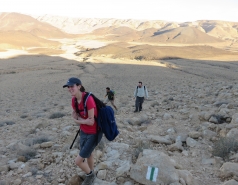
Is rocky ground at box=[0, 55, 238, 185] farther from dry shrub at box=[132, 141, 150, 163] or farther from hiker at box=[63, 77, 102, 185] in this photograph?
hiker at box=[63, 77, 102, 185]

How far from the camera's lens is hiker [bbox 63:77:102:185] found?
329 cm

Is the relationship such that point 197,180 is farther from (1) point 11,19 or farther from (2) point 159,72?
(1) point 11,19

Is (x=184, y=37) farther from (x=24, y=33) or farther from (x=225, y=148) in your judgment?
(x=225, y=148)

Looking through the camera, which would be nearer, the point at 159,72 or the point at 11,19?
the point at 159,72

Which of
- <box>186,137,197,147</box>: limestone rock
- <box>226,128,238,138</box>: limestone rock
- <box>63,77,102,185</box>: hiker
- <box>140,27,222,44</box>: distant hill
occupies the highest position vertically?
<box>140,27,222,44</box>: distant hill

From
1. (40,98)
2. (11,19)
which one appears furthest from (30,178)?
(11,19)

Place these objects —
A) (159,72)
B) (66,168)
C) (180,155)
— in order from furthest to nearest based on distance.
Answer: (159,72) → (180,155) → (66,168)

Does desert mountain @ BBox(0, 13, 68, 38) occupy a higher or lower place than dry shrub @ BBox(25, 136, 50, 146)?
higher

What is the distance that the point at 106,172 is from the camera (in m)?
4.12

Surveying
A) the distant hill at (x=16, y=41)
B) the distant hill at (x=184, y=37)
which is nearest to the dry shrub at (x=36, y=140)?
the distant hill at (x=16, y=41)

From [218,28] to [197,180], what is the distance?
14235cm

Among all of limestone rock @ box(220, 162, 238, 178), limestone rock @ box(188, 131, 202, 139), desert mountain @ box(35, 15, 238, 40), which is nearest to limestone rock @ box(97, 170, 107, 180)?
limestone rock @ box(220, 162, 238, 178)

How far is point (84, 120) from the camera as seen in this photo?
3.35 meters

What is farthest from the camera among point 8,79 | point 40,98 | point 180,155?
point 8,79
